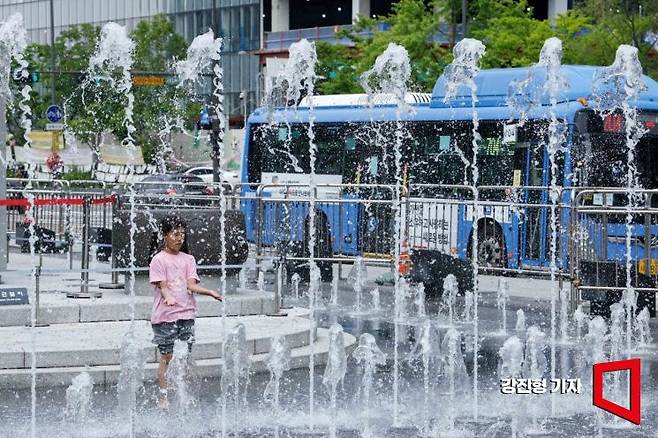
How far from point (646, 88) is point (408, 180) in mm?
4365

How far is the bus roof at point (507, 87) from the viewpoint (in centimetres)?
2248

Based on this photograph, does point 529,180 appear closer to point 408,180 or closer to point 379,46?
point 408,180

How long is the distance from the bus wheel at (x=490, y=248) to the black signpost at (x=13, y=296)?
9362mm

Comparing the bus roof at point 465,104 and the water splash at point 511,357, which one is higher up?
the bus roof at point 465,104

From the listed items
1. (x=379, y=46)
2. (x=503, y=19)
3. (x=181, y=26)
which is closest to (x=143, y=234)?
(x=503, y=19)

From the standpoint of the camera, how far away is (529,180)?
73.8ft

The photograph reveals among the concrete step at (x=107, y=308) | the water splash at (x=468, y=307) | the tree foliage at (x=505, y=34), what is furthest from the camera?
the tree foliage at (x=505, y=34)

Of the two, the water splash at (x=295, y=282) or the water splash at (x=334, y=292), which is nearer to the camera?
the water splash at (x=334, y=292)

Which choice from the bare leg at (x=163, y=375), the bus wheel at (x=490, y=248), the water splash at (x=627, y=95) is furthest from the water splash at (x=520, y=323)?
the bare leg at (x=163, y=375)

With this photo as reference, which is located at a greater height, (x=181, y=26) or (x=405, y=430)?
(x=181, y=26)

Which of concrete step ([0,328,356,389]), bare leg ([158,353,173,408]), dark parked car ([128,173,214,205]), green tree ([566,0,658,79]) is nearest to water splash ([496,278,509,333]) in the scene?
dark parked car ([128,173,214,205])

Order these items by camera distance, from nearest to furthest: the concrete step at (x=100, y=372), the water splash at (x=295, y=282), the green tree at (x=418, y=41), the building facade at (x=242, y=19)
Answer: the concrete step at (x=100, y=372)
the water splash at (x=295, y=282)
the green tree at (x=418, y=41)
the building facade at (x=242, y=19)

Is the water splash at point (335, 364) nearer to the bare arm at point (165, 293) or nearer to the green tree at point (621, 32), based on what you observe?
the bare arm at point (165, 293)

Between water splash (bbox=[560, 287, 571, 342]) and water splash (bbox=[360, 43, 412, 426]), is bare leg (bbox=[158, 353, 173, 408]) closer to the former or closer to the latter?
water splash (bbox=[360, 43, 412, 426])
